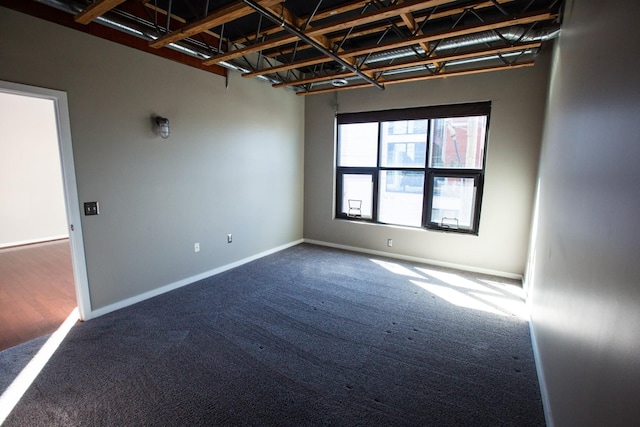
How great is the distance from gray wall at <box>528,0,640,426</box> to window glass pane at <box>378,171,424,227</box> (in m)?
2.53

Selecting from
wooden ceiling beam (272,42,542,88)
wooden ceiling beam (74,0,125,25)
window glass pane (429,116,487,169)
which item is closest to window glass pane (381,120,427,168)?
window glass pane (429,116,487,169)

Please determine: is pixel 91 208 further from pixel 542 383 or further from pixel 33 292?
pixel 542 383

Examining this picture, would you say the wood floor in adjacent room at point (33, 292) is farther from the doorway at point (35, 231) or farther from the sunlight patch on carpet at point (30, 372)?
the sunlight patch on carpet at point (30, 372)

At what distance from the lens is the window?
14.1 ft

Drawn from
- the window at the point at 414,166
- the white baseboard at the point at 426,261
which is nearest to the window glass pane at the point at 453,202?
the window at the point at 414,166

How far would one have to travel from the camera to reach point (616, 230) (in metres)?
1.10

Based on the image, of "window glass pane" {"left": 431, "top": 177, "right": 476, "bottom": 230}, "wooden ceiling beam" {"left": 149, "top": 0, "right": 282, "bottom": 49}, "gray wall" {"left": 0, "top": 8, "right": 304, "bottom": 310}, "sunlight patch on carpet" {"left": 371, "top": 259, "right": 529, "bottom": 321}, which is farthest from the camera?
"window glass pane" {"left": 431, "top": 177, "right": 476, "bottom": 230}

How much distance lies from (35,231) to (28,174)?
107 centimetres

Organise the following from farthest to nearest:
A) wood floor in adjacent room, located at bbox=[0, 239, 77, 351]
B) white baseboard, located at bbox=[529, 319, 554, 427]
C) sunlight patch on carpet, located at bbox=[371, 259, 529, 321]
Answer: sunlight patch on carpet, located at bbox=[371, 259, 529, 321], wood floor in adjacent room, located at bbox=[0, 239, 77, 351], white baseboard, located at bbox=[529, 319, 554, 427]

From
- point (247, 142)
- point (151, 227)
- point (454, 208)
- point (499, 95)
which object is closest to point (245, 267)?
point (151, 227)

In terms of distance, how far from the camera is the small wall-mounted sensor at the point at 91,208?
111 inches

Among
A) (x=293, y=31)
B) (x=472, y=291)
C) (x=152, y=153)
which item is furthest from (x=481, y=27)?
(x=152, y=153)

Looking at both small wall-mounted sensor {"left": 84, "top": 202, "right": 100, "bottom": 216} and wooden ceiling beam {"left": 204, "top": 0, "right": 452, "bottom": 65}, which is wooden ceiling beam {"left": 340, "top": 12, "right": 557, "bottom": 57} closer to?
wooden ceiling beam {"left": 204, "top": 0, "right": 452, "bottom": 65}

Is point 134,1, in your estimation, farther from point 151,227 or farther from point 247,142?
point 151,227
